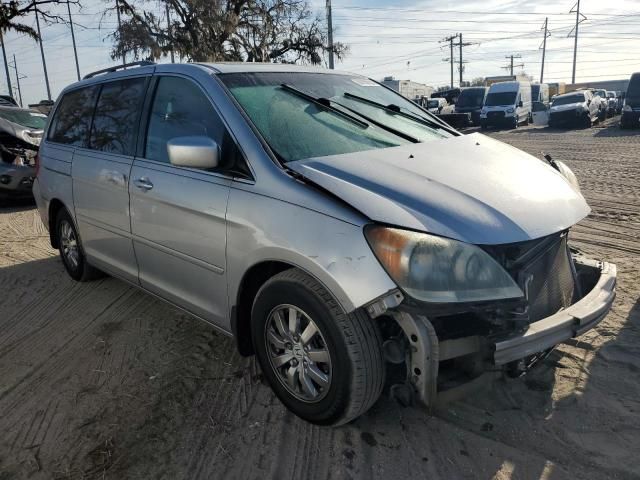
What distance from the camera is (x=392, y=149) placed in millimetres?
3008

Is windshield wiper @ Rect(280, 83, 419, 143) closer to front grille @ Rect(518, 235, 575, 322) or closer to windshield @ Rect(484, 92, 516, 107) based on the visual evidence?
front grille @ Rect(518, 235, 575, 322)

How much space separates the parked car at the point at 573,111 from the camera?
24172 millimetres

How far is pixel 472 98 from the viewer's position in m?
29.4

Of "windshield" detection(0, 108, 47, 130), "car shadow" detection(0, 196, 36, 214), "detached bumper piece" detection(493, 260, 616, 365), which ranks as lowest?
"car shadow" detection(0, 196, 36, 214)

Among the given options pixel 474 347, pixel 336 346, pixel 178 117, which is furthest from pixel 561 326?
pixel 178 117

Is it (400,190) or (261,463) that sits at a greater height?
(400,190)

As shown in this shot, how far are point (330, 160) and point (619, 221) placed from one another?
537 cm

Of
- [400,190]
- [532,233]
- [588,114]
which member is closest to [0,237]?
[400,190]

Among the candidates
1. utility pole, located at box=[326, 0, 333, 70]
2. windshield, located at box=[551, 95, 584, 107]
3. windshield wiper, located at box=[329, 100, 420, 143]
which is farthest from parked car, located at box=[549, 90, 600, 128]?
windshield wiper, located at box=[329, 100, 420, 143]

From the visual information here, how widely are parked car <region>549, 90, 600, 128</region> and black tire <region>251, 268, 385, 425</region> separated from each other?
2544cm

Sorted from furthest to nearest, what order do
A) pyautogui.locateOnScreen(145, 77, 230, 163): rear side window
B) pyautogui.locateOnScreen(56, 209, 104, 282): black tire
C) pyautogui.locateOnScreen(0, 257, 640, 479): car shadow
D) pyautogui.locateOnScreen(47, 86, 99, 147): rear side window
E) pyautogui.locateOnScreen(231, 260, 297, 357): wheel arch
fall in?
pyautogui.locateOnScreen(56, 209, 104, 282): black tire
pyautogui.locateOnScreen(47, 86, 99, 147): rear side window
pyautogui.locateOnScreen(145, 77, 230, 163): rear side window
pyautogui.locateOnScreen(231, 260, 297, 357): wheel arch
pyautogui.locateOnScreen(0, 257, 640, 479): car shadow

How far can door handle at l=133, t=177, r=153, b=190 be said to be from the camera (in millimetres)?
3298

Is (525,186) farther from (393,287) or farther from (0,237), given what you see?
(0,237)

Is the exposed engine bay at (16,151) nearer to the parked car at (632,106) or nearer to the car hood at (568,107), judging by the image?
the parked car at (632,106)
